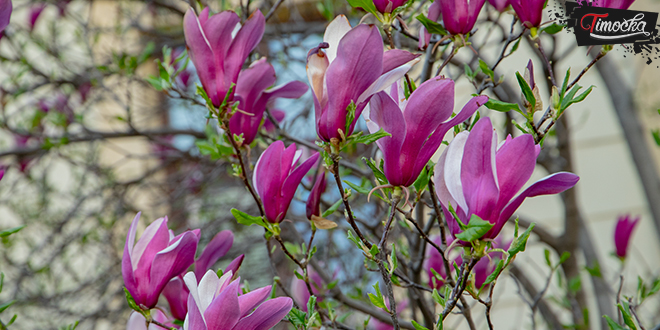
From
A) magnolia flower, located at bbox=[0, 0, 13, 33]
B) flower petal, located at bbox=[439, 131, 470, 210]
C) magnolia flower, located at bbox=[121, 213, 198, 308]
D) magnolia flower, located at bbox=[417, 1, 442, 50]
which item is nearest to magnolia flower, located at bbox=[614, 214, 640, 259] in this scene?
magnolia flower, located at bbox=[417, 1, 442, 50]

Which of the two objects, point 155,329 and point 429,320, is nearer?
point 155,329

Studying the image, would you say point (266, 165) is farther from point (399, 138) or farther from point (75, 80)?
point (75, 80)

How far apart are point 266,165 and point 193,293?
0.15 meters

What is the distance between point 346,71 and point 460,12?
19 centimetres

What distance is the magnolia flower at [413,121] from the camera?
1.44 feet

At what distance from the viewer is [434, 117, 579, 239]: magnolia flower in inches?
16.5

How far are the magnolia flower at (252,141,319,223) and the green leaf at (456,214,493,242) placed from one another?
188 millimetres

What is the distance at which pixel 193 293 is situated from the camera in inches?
18.2

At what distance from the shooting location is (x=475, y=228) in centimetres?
40

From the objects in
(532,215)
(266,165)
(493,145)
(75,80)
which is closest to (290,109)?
(75,80)

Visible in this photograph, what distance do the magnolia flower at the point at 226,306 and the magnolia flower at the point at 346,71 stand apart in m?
0.16

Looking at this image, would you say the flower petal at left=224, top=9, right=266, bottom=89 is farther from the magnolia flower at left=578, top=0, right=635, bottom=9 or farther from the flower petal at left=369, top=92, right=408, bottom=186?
the magnolia flower at left=578, top=0, right=635, bottom=9

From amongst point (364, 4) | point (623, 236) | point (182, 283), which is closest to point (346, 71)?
point (364, 4)

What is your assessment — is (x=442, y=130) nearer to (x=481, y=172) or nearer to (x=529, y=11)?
(x=481, y=172)
